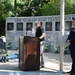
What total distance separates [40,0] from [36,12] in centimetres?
209

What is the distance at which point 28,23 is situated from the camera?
22.1m

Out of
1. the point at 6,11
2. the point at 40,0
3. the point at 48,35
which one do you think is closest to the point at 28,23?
the point at 48,35

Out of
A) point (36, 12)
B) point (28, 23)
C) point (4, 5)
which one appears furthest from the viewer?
point (36, 12)

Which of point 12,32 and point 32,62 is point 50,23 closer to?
point 12,32

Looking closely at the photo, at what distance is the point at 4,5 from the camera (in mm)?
31484

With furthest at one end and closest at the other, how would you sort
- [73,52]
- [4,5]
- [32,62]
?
1. [4,5]
2. [32,62]
3. [73,52]

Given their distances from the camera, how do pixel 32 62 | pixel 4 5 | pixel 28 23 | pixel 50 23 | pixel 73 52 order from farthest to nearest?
1. pixel 4 5
2. pixel 28 23
3. pixel 50 23
4. pixel 32 62
5. pixel 73 52

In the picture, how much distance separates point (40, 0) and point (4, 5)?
6619 mm

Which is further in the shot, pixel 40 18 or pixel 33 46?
pixel 40 18

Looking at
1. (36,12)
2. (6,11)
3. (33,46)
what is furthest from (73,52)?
(36,12)

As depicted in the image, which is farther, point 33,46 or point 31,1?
point 31,1

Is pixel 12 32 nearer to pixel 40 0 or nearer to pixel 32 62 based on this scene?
pixel 32 62

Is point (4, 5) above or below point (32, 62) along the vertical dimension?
above

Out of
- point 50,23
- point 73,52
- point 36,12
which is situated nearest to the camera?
point 73,52
